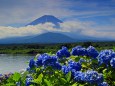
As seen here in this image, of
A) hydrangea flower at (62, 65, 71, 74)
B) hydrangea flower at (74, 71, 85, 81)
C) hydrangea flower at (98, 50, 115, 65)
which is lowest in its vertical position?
hydrangea flower at (74, 71, 85, 81)

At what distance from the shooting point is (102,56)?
5184mm

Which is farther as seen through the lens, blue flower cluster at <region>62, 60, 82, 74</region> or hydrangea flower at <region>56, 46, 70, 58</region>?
hydrangea flower at <region>56, 46, 70, 58</region>

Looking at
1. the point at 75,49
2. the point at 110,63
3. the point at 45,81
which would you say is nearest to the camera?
the point at 45,81

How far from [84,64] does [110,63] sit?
511 mm

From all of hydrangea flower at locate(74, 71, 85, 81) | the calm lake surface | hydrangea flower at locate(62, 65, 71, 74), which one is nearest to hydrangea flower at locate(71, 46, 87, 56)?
hydrangea flower at locate(62, 65, 71, 74)

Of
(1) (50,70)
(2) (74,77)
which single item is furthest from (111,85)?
(1) (50,70)

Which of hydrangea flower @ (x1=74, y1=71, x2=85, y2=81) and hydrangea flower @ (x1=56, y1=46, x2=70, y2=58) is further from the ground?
hydrangea flower @ (x1=56, y1=46, x2=70, y2=58)

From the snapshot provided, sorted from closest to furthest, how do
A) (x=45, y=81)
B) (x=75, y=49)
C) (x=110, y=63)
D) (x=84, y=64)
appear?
(x=45, y=81)
(x=110, y=63)
(x=84, y=64)
(x=75, y=49)

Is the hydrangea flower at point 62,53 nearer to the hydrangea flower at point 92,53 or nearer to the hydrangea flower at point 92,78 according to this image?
the hydrangea flower at point 92,53

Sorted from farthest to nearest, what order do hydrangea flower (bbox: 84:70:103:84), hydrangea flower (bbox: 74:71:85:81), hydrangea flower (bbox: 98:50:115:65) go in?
hydrangea flower (bbox: 98:50:115:65) < hydrangea flower (bbox: 74:71:85:81) < hydrangea flower (bbox: 84:70:103:84)

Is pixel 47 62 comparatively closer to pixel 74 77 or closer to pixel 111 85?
pixel 74 77

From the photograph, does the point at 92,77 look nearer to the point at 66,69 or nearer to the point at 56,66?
the point at 66,69

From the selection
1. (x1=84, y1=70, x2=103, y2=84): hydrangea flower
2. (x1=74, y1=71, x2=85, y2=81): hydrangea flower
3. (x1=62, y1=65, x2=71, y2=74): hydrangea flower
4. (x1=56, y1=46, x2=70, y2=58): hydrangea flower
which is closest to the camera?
(x1=84, y1=70, x2=103, y2=84): hydrangea flower

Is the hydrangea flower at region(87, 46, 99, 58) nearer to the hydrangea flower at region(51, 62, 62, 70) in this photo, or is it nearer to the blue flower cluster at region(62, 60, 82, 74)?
the blue flower cluster at region(62, 60, 82, 74)
